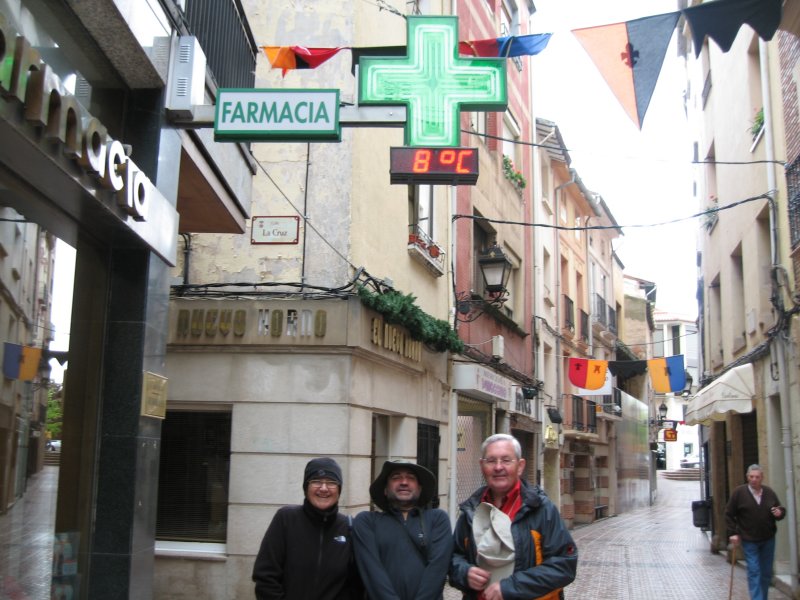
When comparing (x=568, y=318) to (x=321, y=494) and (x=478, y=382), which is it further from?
(x=321, y=494)

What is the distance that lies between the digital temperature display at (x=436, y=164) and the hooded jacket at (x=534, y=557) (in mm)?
3289

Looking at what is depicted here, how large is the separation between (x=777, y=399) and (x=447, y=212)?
5.81m

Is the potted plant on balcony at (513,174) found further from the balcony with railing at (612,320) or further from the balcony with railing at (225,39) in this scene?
the balcony with railing at (612,320)

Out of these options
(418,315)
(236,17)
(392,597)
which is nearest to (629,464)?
(418,315)

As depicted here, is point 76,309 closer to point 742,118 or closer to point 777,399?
point 777,399

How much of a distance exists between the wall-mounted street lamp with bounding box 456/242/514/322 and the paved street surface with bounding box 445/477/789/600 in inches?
182

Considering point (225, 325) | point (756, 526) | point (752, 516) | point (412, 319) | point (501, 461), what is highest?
point (412, 319)

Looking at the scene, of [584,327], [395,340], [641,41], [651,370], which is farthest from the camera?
[584,327]

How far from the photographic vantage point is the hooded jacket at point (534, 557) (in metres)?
4.11

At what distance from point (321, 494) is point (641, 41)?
4897 mm

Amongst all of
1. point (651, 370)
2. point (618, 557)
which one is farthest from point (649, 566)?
point (651, 370)

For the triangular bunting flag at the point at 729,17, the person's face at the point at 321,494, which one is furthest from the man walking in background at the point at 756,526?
the person's face at the point at 321,494

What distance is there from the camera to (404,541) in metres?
4.45

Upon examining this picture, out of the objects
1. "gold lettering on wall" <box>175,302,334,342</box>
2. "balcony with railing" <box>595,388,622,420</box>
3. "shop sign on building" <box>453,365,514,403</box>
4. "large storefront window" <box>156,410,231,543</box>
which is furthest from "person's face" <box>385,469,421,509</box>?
"balcony with railing" <box>595,388,622,420</box>
